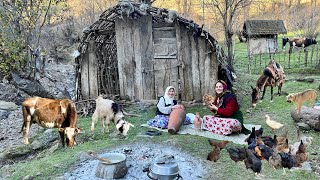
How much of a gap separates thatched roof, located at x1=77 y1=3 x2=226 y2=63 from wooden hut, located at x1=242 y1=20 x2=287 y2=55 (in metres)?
13.9

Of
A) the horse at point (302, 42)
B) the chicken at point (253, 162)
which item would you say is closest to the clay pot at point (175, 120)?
the chicken at point (253, 162)

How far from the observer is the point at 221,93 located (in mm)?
6562

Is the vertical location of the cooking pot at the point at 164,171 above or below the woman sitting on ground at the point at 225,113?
below

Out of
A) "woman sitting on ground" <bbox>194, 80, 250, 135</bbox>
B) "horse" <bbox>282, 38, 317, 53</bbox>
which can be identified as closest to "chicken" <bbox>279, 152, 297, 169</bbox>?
"woman sitting on ground" <bbox>194, 80, 250, 135</bbox>

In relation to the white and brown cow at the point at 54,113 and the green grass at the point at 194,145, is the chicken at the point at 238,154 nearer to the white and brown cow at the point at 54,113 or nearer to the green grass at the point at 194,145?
the green grass at the point at 194,145

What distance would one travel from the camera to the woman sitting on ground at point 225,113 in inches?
256

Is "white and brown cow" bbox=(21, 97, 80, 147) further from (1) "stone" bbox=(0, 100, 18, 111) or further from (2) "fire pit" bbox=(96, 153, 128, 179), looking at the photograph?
(1) "stone" bbox=(0, 100, 18, 111)

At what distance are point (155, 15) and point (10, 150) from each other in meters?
4.89

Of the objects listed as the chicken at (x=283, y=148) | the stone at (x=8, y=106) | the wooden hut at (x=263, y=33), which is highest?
the wooden hut at (x=263, y=33)

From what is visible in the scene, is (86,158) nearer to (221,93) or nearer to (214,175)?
(214,175)

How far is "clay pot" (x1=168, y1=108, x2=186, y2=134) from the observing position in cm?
681

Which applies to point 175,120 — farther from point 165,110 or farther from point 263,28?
point 263,28

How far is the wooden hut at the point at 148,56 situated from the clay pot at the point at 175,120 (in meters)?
2.05

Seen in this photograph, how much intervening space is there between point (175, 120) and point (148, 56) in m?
2.78
